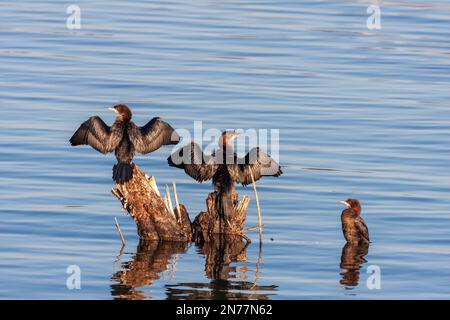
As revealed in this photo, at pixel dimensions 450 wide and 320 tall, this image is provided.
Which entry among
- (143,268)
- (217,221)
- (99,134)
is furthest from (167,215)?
(99,134)

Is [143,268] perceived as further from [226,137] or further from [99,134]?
[226,137]

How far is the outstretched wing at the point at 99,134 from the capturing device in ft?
46.4

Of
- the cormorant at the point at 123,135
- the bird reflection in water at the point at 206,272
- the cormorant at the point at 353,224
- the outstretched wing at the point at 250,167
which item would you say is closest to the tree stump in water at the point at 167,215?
the bird reflection in water at the point at 206,272

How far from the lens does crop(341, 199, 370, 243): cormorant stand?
14.4 metres

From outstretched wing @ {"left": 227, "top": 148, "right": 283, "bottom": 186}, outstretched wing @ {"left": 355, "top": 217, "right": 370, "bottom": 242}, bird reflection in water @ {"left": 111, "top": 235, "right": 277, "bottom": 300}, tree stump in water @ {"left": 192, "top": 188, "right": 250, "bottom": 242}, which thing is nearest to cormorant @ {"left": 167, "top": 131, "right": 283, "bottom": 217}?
outstretched wing @ {"left": 227, "top": 148, "right": 283, "bottom": 186}

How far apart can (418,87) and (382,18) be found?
8.70 meters

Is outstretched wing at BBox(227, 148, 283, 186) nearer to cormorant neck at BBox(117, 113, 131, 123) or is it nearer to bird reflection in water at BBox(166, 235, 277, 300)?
bird reflection in water at BBox(166, 235, 277, 300)

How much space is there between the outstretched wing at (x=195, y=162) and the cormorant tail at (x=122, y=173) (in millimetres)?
688

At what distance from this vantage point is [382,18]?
33.1m

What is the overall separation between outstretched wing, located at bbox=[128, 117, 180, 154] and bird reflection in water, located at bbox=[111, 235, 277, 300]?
1268 millimetres

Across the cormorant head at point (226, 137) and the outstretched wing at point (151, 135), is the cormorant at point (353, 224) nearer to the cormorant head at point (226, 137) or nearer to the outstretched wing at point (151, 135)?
the cormorant head at point (226, 137)

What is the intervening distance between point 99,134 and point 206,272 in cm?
234
